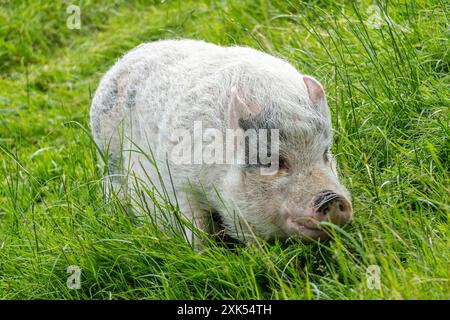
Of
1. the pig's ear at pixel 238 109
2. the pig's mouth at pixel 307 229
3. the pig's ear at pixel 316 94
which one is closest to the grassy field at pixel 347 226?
the pig's mouth at pixel 307 229

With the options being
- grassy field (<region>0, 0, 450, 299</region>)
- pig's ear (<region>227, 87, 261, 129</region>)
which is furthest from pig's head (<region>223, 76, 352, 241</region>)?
grassy field (<region>0, 0, 450, 299</region>)

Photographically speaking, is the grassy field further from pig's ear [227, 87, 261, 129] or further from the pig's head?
pig's ear [227, 87, 261, 129]

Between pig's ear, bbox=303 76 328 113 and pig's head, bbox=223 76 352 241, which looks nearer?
pig's head, bbox=223 76 352 241

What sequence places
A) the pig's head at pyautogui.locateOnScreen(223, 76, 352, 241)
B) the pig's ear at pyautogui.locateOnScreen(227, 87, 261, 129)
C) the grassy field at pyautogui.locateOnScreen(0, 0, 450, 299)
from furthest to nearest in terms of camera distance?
the pig's ear at pyautogui.locateOnScreen(227, 87, 261, 129), the pig's head at pyautogui.locateOnScreen(223, 76, 352, 241), the grassy field at pyautogui.locateOnScreen(0, 0, 450, 299)

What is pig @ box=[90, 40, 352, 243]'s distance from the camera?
4871mm

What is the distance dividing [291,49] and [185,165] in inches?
92.6

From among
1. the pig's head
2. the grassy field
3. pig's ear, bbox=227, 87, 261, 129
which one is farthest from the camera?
pig's ear, bbox=227, 87, 261, 129

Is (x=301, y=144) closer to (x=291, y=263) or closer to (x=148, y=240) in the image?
(x=291, y=263)

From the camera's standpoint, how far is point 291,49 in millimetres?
7344

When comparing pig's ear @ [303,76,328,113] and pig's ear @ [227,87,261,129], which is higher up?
pig's ear @ [303,76,328,113]

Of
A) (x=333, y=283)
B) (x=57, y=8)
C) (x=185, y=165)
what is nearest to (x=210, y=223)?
(x=185, y=165)

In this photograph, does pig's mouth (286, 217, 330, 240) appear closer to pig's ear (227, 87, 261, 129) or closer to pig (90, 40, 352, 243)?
pig (90, 40, 352, 243)

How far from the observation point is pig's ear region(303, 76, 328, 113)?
5203 mm

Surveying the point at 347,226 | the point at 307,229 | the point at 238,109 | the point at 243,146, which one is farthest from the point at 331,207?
the point at 238,109
